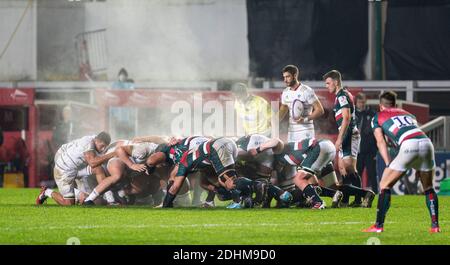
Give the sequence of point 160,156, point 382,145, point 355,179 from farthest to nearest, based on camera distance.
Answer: point 355,179 < point 160,156 < point 382,145

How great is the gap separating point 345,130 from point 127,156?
3.12 meters

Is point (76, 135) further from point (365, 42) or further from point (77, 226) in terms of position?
point (77, 226)

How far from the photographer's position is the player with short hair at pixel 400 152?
14.5 m

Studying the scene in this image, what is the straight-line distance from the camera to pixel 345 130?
1897cm

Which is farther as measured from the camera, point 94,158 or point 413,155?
point 94,158

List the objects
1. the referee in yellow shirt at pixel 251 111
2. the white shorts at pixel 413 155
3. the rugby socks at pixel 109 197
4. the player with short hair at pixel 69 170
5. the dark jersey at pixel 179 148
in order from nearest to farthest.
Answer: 1. the white shorts at pixel 413 155
2. the dark jersey at pixel 179 148
3. the player with short hair at pixel 69 170
4. the rugby socks at pixel 109 197
5. the referee in yellow shirt at pixel 251 111

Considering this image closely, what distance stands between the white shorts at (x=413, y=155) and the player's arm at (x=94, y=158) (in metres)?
5.78

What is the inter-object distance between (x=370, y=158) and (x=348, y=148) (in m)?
4.56

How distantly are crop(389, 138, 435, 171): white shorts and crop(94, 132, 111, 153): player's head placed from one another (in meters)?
5.77

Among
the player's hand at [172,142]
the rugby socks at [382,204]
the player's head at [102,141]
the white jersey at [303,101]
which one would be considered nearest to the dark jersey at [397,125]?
the rugby socks at [382,204]

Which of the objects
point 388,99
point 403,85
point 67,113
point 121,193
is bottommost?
point 121,193

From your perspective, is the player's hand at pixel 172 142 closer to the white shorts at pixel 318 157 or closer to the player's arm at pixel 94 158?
the player's arm at pixel 94 158

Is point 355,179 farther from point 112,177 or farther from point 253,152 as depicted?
point 112,177

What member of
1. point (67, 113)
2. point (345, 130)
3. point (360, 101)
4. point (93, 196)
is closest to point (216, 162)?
point (345, 130)
